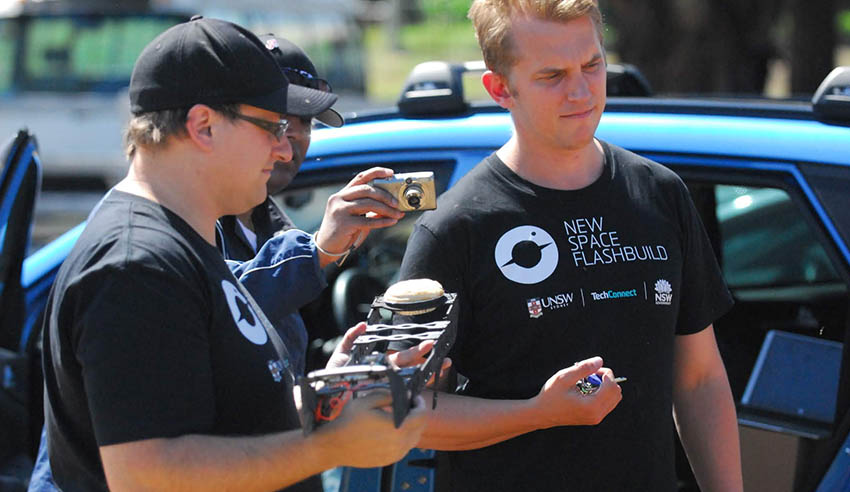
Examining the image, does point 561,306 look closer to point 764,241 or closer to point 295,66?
point 295,66

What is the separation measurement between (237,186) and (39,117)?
8343 millimetres

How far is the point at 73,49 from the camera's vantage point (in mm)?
9523

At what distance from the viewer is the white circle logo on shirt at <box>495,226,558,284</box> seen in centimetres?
196

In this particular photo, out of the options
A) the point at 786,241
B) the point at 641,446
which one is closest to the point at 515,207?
the point at 641,446

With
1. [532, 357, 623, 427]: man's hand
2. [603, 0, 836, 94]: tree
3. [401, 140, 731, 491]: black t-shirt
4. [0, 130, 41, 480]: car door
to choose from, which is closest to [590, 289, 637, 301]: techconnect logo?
[401, 140, 731, 491]: black t-shirt

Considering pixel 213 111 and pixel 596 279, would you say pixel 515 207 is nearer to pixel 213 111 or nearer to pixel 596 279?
pixel 596 279

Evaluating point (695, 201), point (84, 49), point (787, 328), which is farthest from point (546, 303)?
point (84, 49)

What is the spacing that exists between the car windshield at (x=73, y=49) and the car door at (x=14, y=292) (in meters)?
6.69

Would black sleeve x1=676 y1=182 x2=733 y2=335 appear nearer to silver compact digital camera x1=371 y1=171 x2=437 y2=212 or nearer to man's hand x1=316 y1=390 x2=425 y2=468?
silver compact digital camera x1=371 y1=171 x2=437 y2=212

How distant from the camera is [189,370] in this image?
148 cm

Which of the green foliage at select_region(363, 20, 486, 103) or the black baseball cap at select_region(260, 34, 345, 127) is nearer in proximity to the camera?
the black baseball cap at select_region(260, 34, 345, 127)

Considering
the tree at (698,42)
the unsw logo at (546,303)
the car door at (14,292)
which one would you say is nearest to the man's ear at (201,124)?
the unsw logo at (546,303)

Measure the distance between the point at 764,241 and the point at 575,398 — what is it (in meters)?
2.41

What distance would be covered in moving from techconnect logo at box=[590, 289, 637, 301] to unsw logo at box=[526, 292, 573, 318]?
0.16 feet
